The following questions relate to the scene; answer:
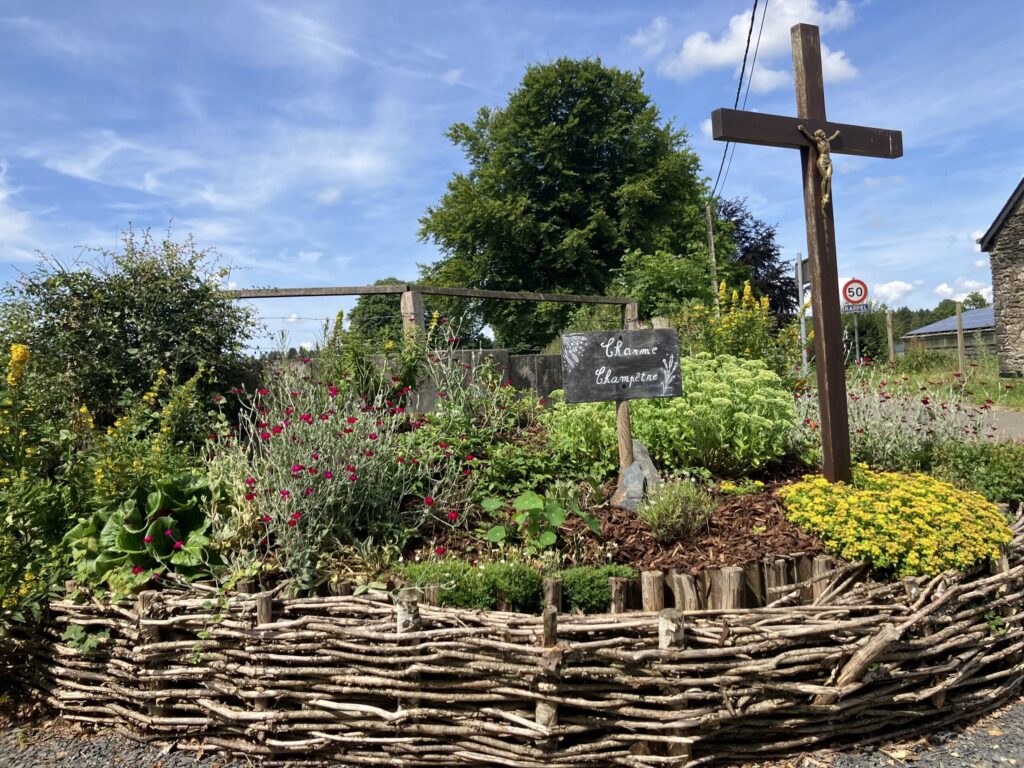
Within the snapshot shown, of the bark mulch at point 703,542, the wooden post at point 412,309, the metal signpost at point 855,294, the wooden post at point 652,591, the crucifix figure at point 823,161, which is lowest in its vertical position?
the wooden post at point 652,591

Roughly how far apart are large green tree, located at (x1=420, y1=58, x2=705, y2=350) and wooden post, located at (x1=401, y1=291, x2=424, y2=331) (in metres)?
14.6

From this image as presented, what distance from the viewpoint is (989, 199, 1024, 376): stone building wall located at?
18234 mm

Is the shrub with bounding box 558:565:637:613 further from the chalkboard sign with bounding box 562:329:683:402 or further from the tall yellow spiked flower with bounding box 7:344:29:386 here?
the tall yellow spiked flower with bounding box 7:344:29:386

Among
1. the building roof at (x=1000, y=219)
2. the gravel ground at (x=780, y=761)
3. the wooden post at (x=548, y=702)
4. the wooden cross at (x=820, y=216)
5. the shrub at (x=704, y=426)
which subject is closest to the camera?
the wooden post at (x=548, y=702)

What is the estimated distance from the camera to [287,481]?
371cm

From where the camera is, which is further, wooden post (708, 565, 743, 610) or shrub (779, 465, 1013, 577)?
shrub (779, 465, 1013, 577)

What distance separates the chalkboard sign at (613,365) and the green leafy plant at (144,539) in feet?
7.40

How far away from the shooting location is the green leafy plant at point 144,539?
3543 millimetres

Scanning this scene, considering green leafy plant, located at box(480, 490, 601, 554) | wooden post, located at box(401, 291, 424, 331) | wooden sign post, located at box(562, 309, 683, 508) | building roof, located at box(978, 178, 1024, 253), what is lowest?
green leafy plant, located at box(480, 490, 601, 554)

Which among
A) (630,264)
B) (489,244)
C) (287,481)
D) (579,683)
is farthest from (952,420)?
(489,244)

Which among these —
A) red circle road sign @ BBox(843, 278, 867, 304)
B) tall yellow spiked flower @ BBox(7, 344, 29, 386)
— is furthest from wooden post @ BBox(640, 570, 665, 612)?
red circle road sign @ BBox(843, 278, 867, 304)

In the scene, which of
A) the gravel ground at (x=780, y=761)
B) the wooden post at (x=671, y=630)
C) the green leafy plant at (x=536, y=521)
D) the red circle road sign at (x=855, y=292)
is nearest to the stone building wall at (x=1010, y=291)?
the red circle road sign at (x=855, y=292)

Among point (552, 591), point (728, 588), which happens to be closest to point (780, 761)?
point (728, 588)

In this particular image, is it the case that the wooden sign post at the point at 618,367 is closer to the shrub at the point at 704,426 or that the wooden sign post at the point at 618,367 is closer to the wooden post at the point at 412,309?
the shrub at the point at 704,426
